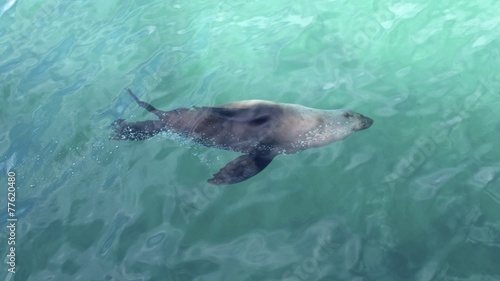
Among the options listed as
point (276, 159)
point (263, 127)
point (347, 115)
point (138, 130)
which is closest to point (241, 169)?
point (276, 159)

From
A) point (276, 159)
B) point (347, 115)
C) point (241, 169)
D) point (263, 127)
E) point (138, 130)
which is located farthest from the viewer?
point (138, 130)

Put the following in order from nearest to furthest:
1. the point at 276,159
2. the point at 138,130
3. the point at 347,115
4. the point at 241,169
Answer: the point at 241,169 < the point at 276,159 < the point at 347,115 < the point at 138,130

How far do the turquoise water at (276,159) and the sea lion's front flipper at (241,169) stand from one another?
0.74 ft

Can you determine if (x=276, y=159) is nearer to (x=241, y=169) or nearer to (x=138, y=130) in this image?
(x=241, y=169)

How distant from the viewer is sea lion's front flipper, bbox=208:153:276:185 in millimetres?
6582

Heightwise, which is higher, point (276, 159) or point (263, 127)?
point (263, 127)

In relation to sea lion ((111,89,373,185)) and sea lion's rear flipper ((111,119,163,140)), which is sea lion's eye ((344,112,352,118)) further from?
sea lion's rear flipper ((111,119,163,140))

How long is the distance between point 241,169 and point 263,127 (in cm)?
79

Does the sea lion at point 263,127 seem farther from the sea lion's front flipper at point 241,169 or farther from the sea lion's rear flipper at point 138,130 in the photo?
the sea lion's rear flipper at point 138,130

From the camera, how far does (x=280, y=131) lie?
7145 mm

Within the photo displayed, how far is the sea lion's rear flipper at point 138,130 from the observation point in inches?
306

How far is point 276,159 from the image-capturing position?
7.02 metres

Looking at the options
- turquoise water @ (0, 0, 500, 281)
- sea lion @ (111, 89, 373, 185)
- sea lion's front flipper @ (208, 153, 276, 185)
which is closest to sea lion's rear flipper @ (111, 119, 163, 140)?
turquoise water @ (0, 0, 500, 281)

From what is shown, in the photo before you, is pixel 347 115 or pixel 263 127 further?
pixel 347 115
